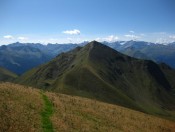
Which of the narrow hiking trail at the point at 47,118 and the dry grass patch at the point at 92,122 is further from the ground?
the narrow hiking trail at the point at 47,118

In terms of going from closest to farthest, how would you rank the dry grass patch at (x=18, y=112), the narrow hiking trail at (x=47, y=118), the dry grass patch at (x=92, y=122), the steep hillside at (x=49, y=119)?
the dry grass patch at (x=18, y=112) < the steep hillside at (x=49, y=119) < the narrow hiking trail at (x=47, y=118) < the dry grass patch at (x=92, y=122)

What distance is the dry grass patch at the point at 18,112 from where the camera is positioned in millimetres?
23141

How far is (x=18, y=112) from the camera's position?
27219mm

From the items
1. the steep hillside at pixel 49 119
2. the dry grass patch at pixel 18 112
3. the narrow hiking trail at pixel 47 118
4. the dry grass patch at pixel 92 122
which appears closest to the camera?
the dry grass patch at pixel 18 112

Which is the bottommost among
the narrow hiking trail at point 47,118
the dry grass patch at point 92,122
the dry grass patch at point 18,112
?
the dry grass patch at point 92,122

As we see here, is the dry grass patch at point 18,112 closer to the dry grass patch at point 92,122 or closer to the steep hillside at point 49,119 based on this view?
the steep hillside at point 49,119

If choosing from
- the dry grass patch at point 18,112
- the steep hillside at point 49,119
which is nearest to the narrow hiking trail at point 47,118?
the steep hillside at point 49,119

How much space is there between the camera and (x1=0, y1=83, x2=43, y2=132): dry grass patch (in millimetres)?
23141

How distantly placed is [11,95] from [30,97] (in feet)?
9.04

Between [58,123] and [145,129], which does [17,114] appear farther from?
[145,129]

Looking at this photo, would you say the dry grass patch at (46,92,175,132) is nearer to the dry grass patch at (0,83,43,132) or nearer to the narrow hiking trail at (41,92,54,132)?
the narrow hiking trail at (41,92,54,132)

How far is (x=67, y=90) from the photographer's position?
188 m

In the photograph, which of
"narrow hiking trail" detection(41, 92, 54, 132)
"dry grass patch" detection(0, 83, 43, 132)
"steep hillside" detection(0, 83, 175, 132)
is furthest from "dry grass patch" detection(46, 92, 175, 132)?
"dry grass patch" detection(0, 83, 43, 132)

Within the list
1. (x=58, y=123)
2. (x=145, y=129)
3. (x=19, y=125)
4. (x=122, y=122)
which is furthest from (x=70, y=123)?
(x=145, y=129)
